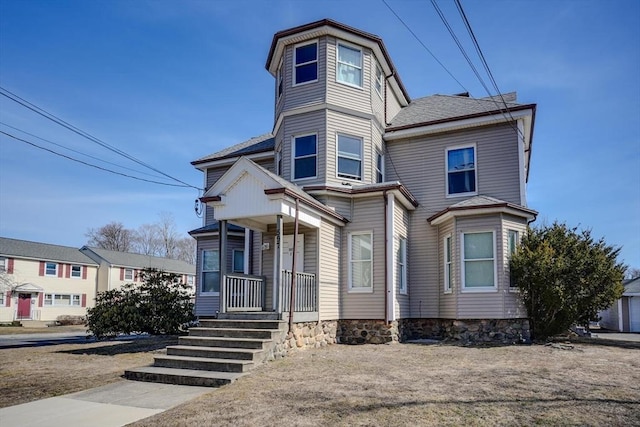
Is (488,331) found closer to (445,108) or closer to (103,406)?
(445,108)

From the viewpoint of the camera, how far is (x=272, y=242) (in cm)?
1330

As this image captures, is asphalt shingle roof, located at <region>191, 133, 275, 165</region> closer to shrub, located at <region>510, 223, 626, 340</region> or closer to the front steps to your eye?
the front steps

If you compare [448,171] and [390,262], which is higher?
[448,171]

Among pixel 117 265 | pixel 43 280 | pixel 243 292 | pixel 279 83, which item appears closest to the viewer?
pixel 243 292

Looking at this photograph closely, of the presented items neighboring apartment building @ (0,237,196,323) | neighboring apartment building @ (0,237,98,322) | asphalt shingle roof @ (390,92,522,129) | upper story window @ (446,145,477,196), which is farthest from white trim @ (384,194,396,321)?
neighboring apartment building @ (0,237,98,322)

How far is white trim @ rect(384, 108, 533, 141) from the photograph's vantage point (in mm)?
14289

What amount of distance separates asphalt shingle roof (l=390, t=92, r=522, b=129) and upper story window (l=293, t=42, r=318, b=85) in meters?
3.27

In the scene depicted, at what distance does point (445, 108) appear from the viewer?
651 inches

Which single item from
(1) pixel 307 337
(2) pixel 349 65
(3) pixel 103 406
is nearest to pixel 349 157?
(2) pixel 349 65

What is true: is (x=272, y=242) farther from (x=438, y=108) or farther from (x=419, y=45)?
(x=438, y=108)

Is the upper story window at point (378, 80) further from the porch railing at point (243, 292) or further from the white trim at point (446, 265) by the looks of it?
the porch railing at point (243, 292)

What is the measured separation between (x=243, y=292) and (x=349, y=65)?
8150 millimetres

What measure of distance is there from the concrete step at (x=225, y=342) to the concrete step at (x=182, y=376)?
41.5 inches

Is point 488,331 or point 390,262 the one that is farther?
point 390,262
